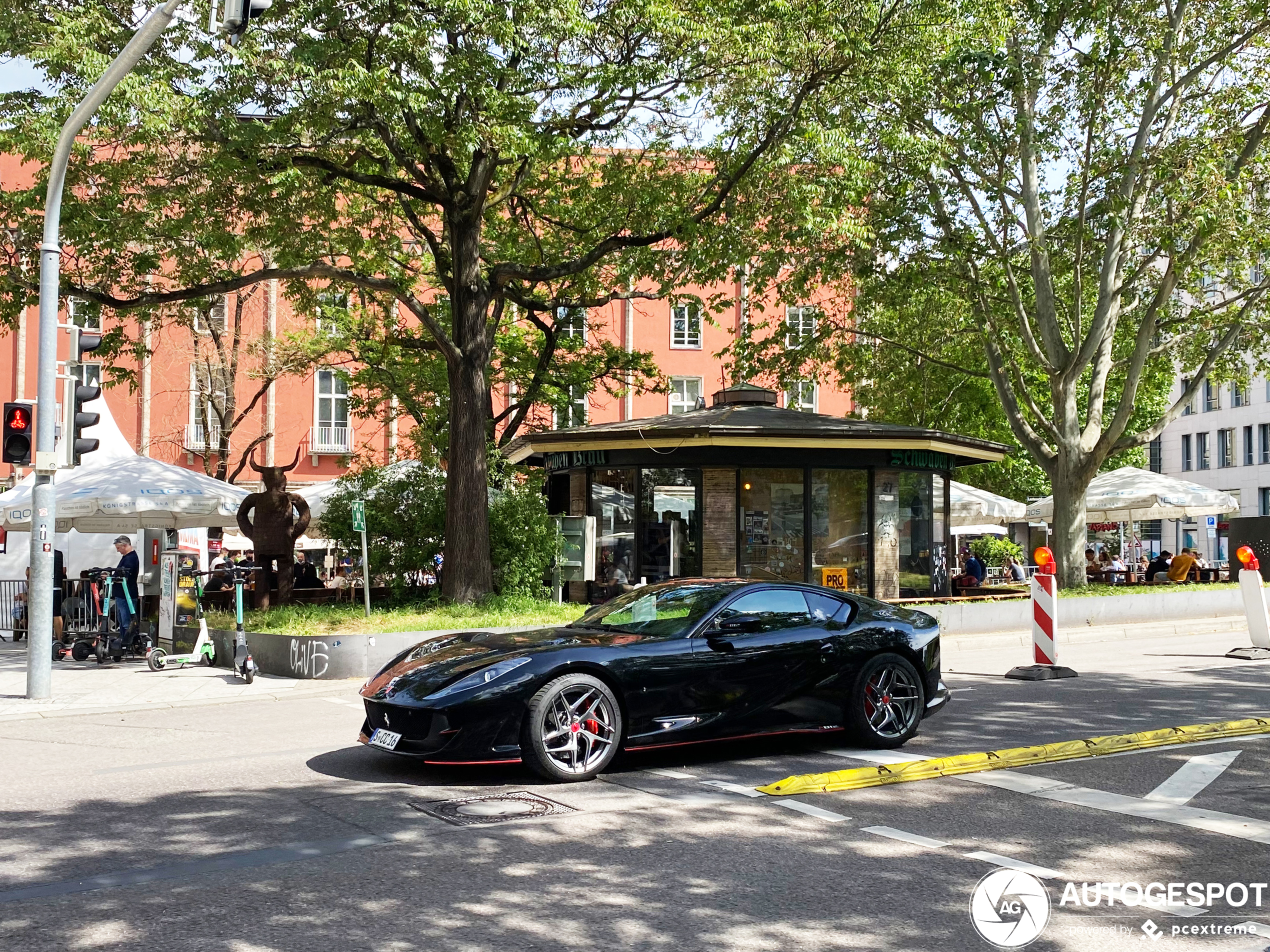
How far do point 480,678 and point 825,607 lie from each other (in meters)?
2.91

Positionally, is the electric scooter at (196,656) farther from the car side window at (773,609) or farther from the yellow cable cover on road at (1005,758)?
the yellow cable cover on road at (1005,758)

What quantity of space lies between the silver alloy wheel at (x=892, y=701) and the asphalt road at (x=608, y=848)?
238 mm

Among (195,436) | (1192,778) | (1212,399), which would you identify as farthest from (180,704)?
(1212,399)

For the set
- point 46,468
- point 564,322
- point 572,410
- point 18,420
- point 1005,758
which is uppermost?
point 564,322

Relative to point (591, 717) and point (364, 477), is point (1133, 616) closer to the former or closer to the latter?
point (364, 477)

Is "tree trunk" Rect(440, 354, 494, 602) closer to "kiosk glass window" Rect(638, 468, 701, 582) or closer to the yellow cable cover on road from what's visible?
"kiosk glass window" Rect(638, 468, 701, 582)

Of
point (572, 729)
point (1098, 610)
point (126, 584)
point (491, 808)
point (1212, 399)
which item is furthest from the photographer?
point (1212, 399)

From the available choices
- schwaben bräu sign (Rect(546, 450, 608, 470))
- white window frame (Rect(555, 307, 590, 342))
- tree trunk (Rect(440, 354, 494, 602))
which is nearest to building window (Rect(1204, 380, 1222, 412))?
white window frame (Rect(555, 307, 590, 342))

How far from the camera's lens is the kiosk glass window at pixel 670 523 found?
21234 mm

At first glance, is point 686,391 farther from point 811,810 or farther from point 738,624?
point 811,810

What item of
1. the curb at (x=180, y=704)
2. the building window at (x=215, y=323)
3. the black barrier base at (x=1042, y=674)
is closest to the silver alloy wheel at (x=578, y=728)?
the curb at (x=180, y=704)

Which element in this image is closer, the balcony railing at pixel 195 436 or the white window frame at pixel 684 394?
the balcony railing at pixel 195 436

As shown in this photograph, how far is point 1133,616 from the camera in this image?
21.7m
